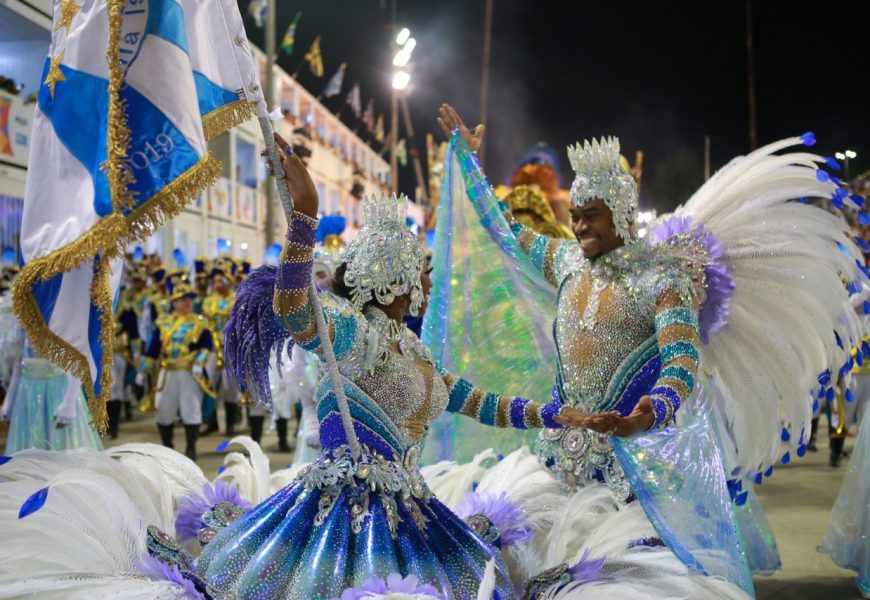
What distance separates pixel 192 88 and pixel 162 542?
4.98 feet

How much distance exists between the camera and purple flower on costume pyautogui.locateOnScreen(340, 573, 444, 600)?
247 centimetres

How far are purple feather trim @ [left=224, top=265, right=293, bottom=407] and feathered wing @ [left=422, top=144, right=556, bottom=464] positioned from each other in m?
1.80

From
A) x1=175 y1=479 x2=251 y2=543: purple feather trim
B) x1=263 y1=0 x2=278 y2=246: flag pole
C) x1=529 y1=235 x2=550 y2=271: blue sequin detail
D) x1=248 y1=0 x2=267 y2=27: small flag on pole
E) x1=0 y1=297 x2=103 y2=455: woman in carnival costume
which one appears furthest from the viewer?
x1=248 y1=0 x2=267 y2=27: small flag on pole

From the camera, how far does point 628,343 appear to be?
3.62 metres

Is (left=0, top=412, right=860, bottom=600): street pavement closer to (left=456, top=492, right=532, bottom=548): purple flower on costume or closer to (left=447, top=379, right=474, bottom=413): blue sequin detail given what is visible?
(left=456, top=492, right=532, bottom=548): purple flower on costume

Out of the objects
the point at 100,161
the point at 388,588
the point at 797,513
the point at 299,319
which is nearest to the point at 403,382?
the point at 299,319

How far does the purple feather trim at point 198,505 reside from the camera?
3461 mm

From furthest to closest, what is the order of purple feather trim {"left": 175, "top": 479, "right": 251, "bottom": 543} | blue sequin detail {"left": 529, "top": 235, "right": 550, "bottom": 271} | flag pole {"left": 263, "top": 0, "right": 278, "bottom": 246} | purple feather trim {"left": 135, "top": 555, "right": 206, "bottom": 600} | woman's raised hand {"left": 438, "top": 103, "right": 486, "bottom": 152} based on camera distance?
1. flag pole {"left": 263, "top": 0, "right": 278, "bottom": 246}
2. woman's raised hand {"left": 438, "top": 103, "right": 486, "bottom": 152}
3. blue sequin detail {"left": 529, "top": 235, "right": 550, "bottom": 271}
4. purple feather trim {"left": 175, "top": 479, "right": 251, "bottom": 543}
5. purple feather trim {"left": 135, "top": 555, "right": 206, "bottom": 600}

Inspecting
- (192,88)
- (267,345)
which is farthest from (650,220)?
(192,88)

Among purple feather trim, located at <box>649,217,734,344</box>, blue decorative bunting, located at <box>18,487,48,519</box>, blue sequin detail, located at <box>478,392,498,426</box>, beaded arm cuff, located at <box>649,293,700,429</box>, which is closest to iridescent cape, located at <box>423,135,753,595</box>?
purple feather trim, located at <box>649,217,734,344</box>

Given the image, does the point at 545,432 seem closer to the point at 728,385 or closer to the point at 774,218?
the point at 728,385

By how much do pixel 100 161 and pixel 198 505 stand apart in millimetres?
1542

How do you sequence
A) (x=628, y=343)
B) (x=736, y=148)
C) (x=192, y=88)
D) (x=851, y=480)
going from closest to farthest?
(x=192, y=88) → (x=628, y=343) → (x=851, y=480) → (x=736, y=148)

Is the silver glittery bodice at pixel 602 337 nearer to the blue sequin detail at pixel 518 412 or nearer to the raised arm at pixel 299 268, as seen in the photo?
the blue sequin detail at pixel 518 412
